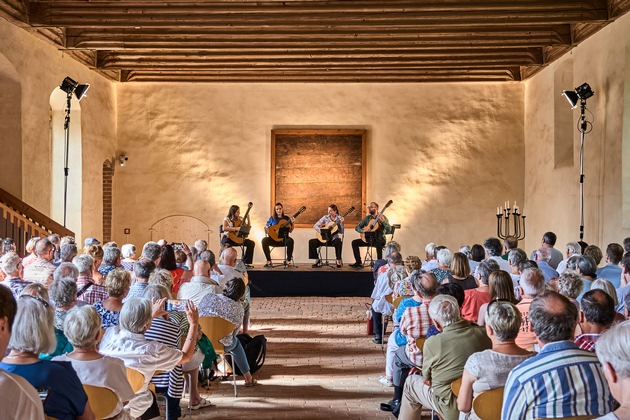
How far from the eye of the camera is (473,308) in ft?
18.6

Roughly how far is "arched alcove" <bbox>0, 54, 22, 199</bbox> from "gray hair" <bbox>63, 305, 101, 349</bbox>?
906 centimetres

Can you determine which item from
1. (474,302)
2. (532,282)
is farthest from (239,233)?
(532,282)

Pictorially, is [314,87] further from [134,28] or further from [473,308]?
[473,308]

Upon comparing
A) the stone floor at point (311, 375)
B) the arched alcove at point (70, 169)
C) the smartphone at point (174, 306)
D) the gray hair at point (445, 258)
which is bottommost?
the stone floor at point (311, 375)

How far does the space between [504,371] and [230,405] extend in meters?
2.76

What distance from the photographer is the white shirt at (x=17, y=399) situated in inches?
84.1

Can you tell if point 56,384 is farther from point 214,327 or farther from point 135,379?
point 214,327

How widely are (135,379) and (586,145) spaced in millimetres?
10437

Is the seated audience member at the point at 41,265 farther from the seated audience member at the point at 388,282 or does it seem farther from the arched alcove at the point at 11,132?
the arched alcove at the point at 11,132

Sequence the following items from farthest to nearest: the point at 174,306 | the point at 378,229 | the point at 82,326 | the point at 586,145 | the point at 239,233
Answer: the point at 239,233 < the point at 378,229 < the point at 586,145 < the point at 174,306 < the point at 82,326

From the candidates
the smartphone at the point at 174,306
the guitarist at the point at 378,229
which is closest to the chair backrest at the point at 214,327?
the smartphone at the point at 174,306

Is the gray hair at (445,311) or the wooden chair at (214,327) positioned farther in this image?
the wooden chair at (214,327)

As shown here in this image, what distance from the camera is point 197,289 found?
659cm

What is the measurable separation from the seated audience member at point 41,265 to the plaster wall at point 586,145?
7.86 meters
